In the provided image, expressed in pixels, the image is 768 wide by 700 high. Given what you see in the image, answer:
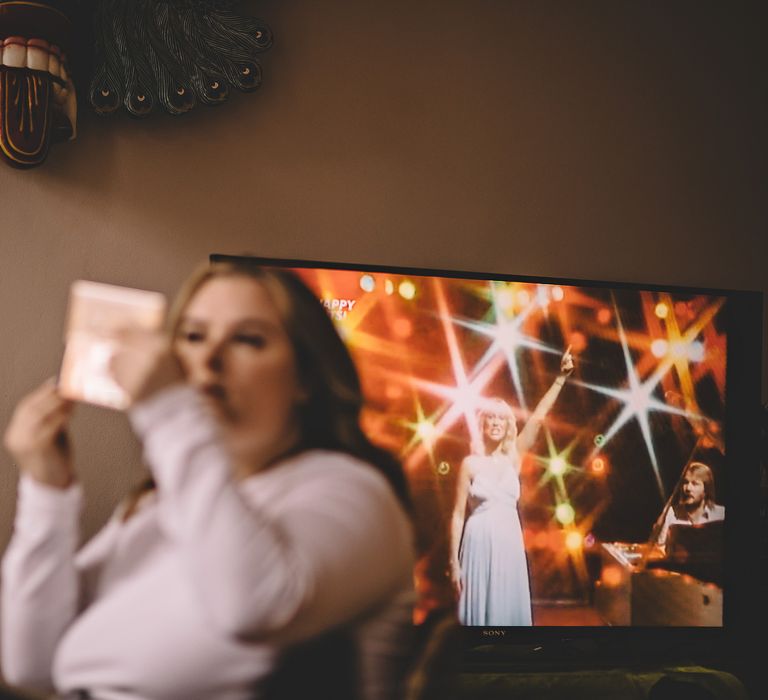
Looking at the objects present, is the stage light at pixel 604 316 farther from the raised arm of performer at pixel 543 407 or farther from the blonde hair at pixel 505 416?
the blonde hair at pixel 505 416

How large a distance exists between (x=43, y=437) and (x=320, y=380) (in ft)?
1.01

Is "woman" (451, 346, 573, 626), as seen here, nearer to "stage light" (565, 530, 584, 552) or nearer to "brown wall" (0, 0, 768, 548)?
"stage light" (565, 530, 584, 552)

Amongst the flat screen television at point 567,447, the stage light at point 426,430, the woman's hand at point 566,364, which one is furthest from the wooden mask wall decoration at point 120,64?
the woman's hand at point 566,364

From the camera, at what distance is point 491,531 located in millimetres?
2225

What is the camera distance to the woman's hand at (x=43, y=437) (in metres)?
0.89

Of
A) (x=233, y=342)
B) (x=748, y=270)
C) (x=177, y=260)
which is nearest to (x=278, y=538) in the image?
(x=233, y=342)

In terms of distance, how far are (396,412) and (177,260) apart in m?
0.72

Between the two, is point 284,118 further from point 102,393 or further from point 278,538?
point 278,538

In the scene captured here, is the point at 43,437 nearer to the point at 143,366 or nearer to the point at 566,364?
the point at 143,366

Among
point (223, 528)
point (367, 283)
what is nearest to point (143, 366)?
point (223, 528)

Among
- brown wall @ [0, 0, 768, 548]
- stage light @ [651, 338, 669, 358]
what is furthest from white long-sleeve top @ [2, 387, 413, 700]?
stage light @ [651, 338, 669, 358]

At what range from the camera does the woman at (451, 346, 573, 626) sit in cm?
219

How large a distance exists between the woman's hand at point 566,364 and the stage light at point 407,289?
1.48 feet

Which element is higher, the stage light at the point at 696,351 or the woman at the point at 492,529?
the stage light at the point at 696,351
